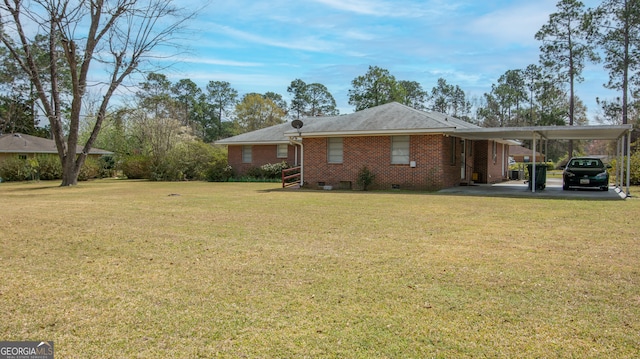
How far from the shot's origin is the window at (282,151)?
28.3m

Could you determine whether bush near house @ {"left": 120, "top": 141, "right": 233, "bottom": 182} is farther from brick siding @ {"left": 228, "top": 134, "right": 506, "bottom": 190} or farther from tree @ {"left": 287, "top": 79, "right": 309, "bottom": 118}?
tree @ {"left": 287, "top": 79, "right": 309, "bottom": 118}

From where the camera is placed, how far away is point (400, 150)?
19297 mm

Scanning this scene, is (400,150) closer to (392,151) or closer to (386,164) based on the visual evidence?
(392,151)

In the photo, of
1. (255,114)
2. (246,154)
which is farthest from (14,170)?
(255,114)

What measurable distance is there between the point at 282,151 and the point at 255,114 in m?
38.2

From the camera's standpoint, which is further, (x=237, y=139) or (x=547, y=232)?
(x=237, y=139)

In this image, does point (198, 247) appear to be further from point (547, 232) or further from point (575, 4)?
point (575, 4)

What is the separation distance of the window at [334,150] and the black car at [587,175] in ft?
31.0

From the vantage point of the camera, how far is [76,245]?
7098 millimetres

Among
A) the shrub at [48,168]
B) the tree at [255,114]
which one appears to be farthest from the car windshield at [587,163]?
the tree at [255,114]

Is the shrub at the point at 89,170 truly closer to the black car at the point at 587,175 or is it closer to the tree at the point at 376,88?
the black car at the point at 587,175

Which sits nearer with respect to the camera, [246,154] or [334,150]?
[334,150]

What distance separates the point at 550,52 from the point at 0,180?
153 feet

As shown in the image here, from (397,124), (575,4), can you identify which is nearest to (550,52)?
(575,4)
